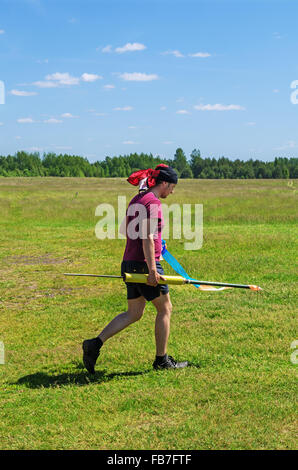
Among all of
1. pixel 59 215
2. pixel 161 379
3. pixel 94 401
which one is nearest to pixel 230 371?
pixel 161 379

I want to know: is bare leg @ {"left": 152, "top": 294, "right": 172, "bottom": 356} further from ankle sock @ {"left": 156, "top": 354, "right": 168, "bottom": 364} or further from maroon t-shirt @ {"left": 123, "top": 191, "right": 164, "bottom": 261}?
maroon t-shirt @ {"left": 123, "top": 191, "right": 164, "bottom": 261}

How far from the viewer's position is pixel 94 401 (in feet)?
15.3

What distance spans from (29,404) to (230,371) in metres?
2.24

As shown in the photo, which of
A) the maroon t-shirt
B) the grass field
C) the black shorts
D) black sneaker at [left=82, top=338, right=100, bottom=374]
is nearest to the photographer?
the grass field

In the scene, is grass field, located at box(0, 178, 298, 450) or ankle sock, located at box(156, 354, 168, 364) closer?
grass field, located at box(0, 178, 298, 450)

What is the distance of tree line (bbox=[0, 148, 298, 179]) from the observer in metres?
155

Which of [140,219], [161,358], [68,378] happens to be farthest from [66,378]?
[140,219]

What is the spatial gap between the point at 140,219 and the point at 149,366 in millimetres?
1873

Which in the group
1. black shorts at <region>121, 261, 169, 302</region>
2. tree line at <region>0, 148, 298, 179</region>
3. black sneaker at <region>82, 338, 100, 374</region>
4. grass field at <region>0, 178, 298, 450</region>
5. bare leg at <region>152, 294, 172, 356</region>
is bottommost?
grass field at <region>0, 178, 298, 450</region>

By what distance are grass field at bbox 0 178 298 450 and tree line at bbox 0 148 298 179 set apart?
5401 inches

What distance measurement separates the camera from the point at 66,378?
541cm

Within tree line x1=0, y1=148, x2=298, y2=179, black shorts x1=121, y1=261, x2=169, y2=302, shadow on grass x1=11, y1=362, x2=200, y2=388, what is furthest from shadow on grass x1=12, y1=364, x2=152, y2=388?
tree line x1=0, y1=148, x2=298, y2=179

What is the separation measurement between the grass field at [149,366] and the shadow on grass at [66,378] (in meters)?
0.01

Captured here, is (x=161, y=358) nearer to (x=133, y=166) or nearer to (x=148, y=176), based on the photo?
(x=148, y=176)
